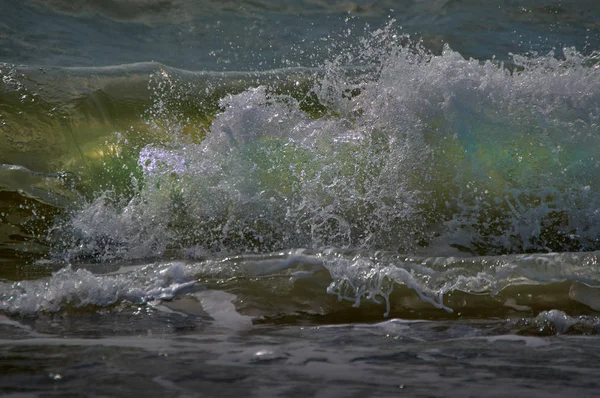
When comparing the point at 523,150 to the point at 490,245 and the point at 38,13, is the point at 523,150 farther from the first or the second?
the point at 38,13

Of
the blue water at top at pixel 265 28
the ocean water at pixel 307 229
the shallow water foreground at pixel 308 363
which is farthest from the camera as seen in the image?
the blue water at top at pixel 265 28

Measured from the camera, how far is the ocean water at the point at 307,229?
140 centimetres

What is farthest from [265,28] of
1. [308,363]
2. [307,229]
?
[308,363]

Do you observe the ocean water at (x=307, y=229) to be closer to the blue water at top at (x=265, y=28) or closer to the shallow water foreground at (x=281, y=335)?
the shallow water foreground at (x=281, y=335)

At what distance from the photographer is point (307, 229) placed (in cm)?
291

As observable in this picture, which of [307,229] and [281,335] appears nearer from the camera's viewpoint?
[281,335]

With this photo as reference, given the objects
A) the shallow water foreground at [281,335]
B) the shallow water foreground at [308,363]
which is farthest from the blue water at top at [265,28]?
the shallow water foreground at [308,363]

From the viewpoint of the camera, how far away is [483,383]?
1.23 metres

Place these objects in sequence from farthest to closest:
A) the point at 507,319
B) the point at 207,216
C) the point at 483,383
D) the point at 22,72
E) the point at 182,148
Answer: the point at 22,72, the point at 182,148, the point at 207,216, the point at 507,319, the point at 483,383

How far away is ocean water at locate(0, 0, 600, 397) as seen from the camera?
1.40 meters

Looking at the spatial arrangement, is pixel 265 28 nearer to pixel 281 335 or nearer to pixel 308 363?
pixel 281 335

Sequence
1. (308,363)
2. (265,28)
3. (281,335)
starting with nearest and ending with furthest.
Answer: (308,363), (281,335), (265,28)

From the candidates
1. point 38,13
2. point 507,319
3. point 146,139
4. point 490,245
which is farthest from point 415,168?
point 38,13

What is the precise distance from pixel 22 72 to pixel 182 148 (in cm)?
152
